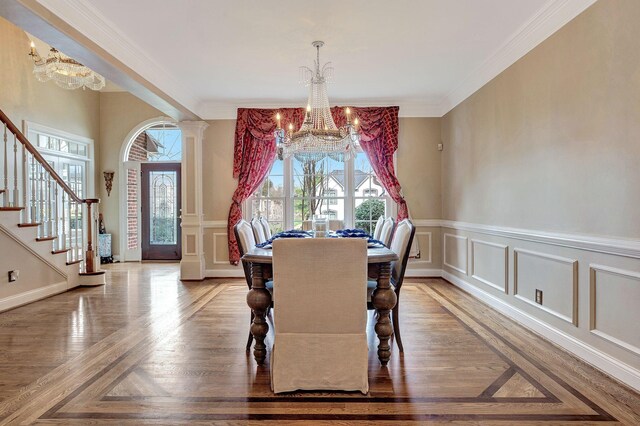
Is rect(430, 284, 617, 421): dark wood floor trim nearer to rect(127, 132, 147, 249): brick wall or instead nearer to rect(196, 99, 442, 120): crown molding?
rect(196, 99, 442, 120): crown molding

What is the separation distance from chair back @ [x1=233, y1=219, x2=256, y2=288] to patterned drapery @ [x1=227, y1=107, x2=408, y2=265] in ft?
8.12

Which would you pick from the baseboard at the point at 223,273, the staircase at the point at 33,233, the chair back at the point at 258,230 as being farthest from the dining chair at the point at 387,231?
the staircase at the point at 33,233

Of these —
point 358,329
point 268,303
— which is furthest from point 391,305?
point 268,303

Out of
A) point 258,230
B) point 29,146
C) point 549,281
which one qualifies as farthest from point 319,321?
point 29,146

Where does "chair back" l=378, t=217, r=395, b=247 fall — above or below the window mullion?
below

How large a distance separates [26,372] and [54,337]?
2.42 feet

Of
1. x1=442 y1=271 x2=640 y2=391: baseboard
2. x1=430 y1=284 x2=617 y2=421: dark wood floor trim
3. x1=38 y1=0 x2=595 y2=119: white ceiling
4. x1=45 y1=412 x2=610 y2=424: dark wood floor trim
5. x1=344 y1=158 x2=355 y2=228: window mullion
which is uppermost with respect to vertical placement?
x1=38 y1=0 x2=595 y2=119: white ceiling

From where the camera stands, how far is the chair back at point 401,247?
2.75 meters

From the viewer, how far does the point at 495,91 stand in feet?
13.1

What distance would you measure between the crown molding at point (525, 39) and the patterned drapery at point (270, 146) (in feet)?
3.98

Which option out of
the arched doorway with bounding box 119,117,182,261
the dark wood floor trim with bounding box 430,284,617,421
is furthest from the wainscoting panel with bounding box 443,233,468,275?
the arched doorway with bounding box 119,117,182,261

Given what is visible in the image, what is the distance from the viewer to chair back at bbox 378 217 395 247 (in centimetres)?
365

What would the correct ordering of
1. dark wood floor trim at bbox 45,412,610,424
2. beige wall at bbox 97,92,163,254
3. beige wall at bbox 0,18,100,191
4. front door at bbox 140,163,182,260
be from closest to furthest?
dark wood floor trim at bbox 45,412,610,424, beige wall at bbox 0,18,100,191, beige wall at bbox 97,92,163,254, front door at bbox 140,163,182,260

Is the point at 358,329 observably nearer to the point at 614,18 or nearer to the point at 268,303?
the point at 268,303
